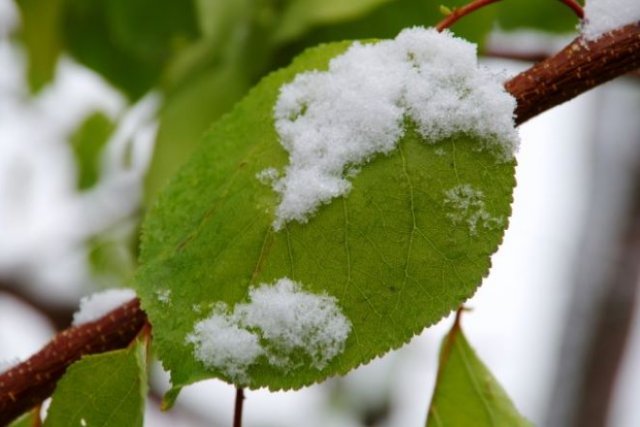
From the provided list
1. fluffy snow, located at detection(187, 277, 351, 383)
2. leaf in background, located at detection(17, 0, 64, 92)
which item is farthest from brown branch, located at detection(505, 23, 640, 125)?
leaf in background, located at detection(17, 0, 64, 92)

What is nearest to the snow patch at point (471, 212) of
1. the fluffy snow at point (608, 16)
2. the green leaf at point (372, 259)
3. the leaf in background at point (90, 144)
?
the green leaf at point (372, 259)

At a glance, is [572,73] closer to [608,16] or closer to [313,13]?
[608,16]

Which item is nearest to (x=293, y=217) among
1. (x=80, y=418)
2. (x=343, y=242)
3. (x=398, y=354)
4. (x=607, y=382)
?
(x=343, y=242)

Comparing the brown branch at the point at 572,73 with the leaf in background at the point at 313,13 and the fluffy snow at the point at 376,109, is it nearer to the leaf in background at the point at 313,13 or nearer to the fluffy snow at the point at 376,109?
the fluffy snow at the point at 376,109

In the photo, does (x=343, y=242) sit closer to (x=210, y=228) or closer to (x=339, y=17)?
(x=210, y=228)

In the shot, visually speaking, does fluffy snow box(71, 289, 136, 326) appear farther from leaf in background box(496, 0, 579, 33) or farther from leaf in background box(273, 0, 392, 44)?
leaf in background box(496, 0, 579, 33)
